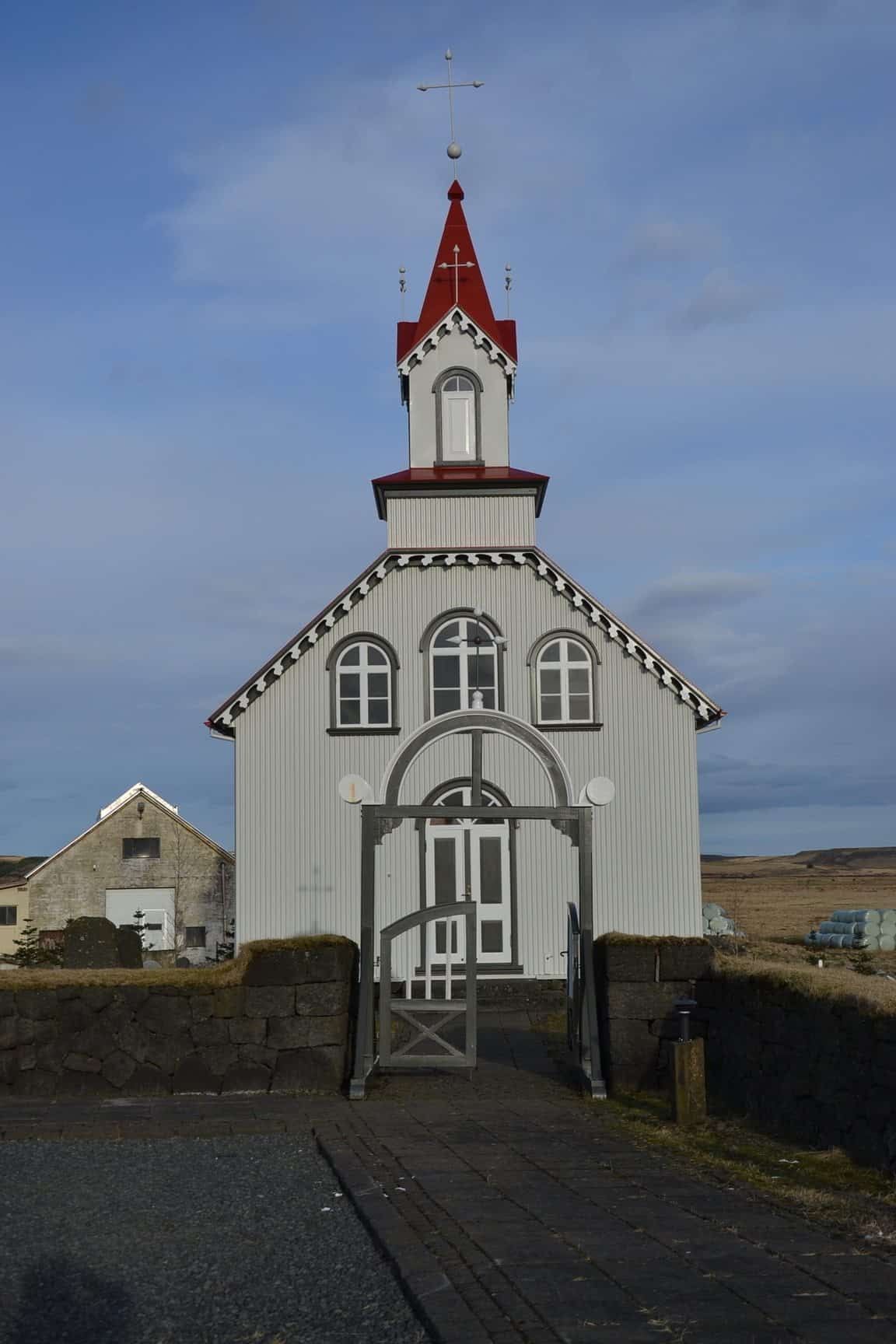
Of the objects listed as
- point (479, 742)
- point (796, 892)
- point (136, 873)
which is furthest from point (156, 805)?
point (796, 892)

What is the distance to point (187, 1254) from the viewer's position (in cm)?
734

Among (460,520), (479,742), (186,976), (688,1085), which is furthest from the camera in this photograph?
(460,520)

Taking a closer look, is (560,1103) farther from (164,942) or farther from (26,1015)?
(164,942)

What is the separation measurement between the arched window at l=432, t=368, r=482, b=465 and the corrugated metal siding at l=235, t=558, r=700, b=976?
142 inches

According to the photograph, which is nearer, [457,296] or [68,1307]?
[68,1307]

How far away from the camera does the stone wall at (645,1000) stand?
13.4 m

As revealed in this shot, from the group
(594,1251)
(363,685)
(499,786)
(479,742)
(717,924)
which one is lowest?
(594,1251)

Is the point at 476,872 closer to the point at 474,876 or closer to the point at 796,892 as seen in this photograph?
the point at 474,876

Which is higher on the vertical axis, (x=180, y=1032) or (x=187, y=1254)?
(x=180, y=1032)

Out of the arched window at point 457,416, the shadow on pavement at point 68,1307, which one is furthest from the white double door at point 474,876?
the shadow on pavement at point 68,1307

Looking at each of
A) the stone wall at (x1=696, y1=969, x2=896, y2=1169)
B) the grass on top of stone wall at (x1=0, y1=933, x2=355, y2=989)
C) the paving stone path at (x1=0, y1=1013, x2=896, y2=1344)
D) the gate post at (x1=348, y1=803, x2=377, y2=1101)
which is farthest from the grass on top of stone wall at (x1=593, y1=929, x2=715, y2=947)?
the grass on top of stone wall at (x1=0, y1=933, x2=355, y2=989)

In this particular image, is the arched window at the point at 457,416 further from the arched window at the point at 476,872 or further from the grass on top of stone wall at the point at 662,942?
the grass on top of stone wall at the point at 662,942

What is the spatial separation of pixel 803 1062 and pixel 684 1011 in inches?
73.1

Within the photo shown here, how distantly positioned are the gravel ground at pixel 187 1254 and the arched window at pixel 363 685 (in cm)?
1460
